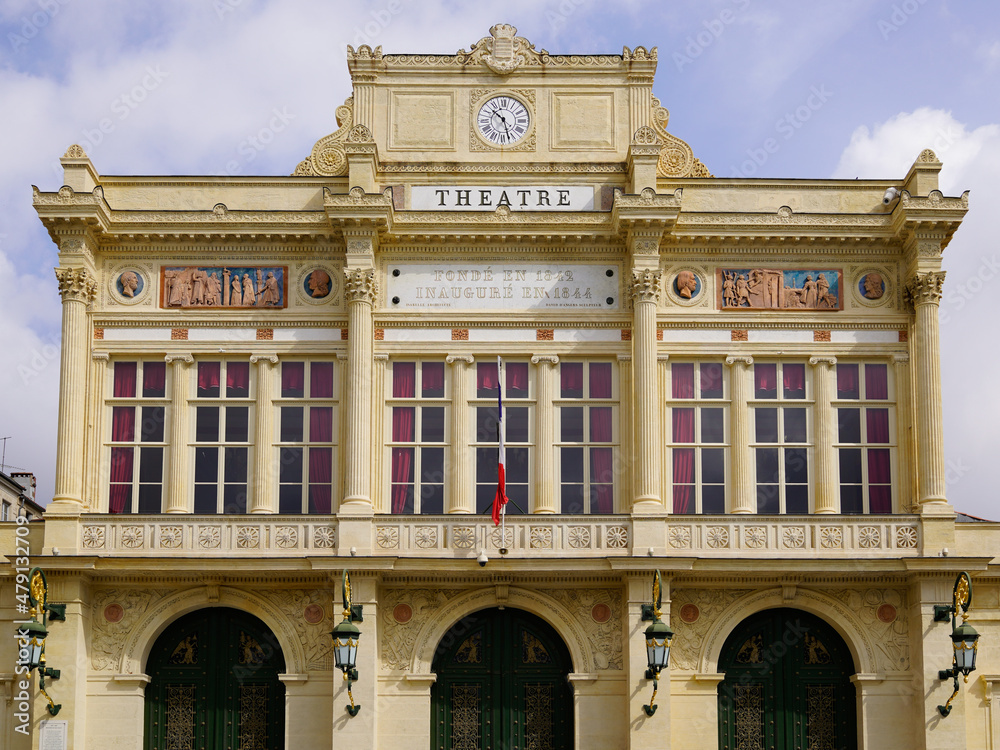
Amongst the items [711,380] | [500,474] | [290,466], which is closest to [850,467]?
[711,380]

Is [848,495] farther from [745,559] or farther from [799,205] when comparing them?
[799,205]

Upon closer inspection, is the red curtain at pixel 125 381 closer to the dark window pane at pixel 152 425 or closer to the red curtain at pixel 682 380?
the dark window pane at pixel 152 425

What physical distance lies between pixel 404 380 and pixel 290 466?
10.2ft

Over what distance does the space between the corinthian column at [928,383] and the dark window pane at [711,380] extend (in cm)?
419

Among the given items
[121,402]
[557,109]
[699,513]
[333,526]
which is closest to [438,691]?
[333,526]

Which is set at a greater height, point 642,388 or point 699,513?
point 642,388

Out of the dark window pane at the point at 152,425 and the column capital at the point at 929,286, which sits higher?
the column capital at the point at 929,286

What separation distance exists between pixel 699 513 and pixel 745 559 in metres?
1.52

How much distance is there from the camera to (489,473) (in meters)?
29.7

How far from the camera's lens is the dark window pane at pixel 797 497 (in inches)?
1165

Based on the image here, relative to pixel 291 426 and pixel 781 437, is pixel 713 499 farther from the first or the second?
pixel 291 426

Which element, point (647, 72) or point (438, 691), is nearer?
point (438, 691)

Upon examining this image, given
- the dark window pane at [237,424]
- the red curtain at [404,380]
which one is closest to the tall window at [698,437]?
the red curtain at [404,380]

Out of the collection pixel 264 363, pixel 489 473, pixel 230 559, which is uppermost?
pixel 264 363
